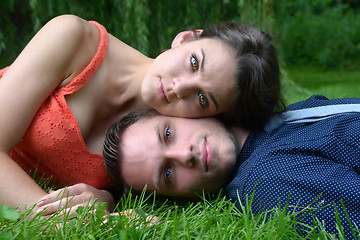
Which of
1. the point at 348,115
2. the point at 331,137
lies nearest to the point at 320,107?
the point at 348,115

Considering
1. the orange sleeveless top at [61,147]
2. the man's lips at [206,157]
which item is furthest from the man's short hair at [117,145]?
the man's lips at [206,157]

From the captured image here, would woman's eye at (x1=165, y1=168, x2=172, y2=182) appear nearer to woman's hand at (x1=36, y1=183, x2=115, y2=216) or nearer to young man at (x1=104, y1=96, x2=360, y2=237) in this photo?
young man at (x1=104, y1=96, x2=360, y2=237)

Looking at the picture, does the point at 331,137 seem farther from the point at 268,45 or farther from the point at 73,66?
the point at 73,66

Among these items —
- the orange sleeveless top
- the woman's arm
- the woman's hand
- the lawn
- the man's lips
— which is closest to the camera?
the lawn

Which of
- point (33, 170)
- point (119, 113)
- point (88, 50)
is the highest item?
point (88, 50)

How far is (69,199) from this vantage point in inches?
73.7

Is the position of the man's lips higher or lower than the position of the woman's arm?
lower

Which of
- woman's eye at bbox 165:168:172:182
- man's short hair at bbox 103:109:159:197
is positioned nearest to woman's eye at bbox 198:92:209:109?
man's short hair at bbox 103:109:159:197

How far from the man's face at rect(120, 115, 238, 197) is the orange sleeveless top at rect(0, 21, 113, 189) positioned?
23 centimetres

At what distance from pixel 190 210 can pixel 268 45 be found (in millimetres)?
1149

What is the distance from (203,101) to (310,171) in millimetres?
655

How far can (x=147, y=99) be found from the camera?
91.7 inches

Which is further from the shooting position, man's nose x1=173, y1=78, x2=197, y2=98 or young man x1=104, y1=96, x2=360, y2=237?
man's nose x1=173, y1=78, x2=197, y2=98

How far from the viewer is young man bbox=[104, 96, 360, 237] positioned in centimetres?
173
